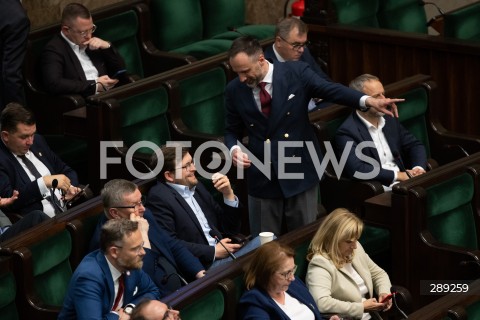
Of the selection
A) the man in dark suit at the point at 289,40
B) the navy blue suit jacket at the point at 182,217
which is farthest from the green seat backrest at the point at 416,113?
the navy blue suit jacket at the point at 182,217

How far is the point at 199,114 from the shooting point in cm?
614

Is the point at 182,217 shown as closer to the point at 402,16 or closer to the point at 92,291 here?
the point at 92,291

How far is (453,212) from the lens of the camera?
17.4ft

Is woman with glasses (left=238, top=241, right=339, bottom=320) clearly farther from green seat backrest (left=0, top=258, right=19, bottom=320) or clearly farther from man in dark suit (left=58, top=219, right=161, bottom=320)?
green seat backrest (left=0, top=258, right=19, bottom=320)

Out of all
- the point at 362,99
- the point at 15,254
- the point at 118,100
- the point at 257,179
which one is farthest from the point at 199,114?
the point at 15,254

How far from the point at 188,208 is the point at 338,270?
65 centimetres

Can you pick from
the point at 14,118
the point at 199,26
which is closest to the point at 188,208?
the point at 14,118

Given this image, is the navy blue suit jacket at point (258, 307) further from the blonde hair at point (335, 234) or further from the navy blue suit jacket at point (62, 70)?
the navy blue suit jacket at point (62, 70)

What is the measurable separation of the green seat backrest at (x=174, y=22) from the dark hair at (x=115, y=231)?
287 centimetres

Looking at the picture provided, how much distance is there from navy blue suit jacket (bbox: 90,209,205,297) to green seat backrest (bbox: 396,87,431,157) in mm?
1678

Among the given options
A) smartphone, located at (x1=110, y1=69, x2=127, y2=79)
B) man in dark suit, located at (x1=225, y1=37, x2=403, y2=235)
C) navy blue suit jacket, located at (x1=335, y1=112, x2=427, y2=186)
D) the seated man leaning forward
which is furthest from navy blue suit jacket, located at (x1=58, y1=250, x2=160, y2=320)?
smartphone, located at (x1=110, y1=69, x2=127, y2=79)

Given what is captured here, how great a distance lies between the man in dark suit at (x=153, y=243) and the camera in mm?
4574

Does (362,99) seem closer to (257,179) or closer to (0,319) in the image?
(257,179)

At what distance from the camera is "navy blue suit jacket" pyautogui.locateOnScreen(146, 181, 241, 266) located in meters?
4.89
